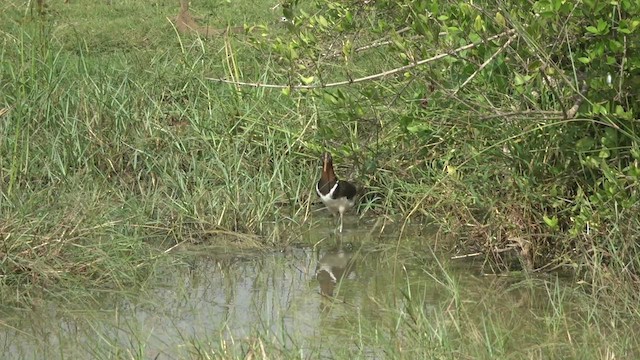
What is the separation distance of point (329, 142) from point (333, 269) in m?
1.19

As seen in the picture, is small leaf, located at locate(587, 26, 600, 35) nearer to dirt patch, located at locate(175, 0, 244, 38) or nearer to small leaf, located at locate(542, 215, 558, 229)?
small leaf, located at locate(542, 215, 558, 229)

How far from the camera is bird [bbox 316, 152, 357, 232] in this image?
7.92m

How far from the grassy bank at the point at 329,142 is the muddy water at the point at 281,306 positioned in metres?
0.23

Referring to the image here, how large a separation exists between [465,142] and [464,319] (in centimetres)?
170

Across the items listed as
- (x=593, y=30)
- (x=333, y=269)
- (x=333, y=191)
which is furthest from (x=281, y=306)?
(x=593, y=30)

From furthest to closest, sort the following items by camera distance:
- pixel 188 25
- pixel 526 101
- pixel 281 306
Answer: pixel 188 25 → pixel 526 101 → pixel 281 306

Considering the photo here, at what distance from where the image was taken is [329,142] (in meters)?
8.29

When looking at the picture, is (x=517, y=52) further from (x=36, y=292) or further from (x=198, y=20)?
(x=198, y=20)

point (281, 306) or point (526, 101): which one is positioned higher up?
point (526, 101)

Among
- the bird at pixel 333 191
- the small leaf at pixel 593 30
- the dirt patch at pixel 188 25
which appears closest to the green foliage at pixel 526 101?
the small leaf at pixel 593 30

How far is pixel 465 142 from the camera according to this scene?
7.32m

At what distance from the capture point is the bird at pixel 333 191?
26.0ft

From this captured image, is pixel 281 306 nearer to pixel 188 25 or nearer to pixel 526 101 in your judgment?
pixel 526 101

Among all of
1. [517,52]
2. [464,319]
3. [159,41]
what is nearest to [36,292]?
[464,319]
